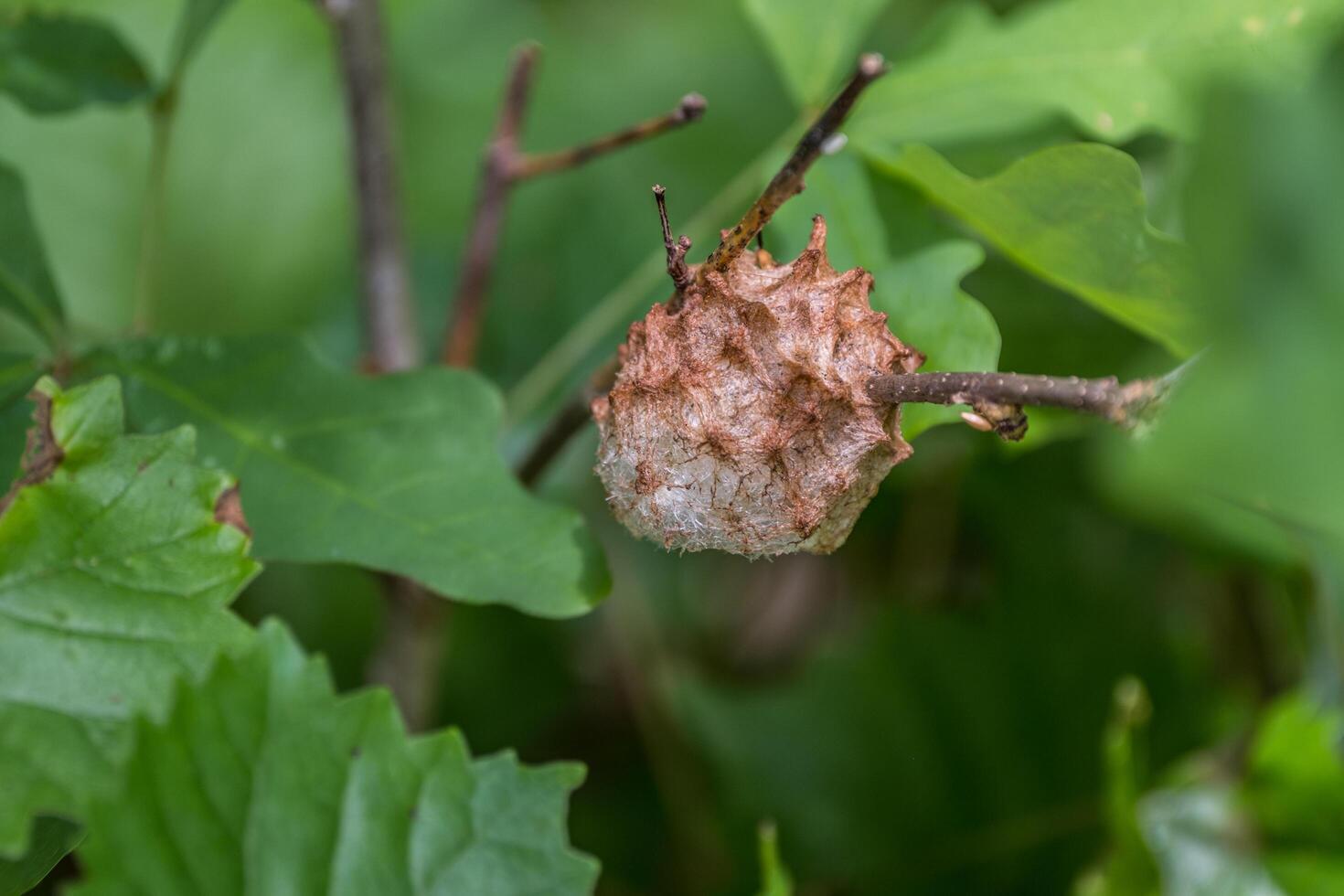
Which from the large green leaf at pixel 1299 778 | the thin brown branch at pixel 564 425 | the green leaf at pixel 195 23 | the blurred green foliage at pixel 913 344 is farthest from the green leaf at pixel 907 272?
the large green leaf at pixel 1299 778

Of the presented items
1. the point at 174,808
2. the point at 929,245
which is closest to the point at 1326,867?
the point at 929,245

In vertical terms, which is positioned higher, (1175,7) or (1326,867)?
(1175,7)

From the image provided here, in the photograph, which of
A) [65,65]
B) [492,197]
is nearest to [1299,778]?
[492,197]

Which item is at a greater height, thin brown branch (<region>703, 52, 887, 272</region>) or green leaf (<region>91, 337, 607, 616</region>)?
thin brown branch (<region>703, 52, 887, 272</region>)

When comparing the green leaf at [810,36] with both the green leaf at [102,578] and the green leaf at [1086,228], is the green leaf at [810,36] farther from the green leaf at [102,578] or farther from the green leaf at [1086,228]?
the green leaf at [102,578]

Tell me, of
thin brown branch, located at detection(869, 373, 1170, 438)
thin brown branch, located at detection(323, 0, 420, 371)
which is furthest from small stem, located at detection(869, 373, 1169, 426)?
thin brown branch, located at detection(323, 0, 420, 371)

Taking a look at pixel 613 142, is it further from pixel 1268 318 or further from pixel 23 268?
pixel 1268 318

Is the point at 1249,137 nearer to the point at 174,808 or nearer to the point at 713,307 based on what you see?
the point at 713,307

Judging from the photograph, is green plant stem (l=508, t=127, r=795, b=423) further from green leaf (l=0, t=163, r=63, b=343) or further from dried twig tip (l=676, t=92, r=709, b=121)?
green leaf (l=0, t=163, r=63, b=343)
